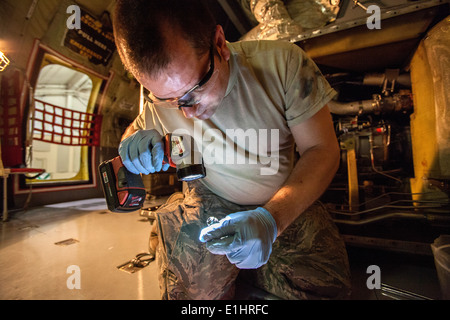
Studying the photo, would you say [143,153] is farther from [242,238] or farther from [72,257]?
[72,257]

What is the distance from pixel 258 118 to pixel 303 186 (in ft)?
1.31

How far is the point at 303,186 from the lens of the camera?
0.85 metres

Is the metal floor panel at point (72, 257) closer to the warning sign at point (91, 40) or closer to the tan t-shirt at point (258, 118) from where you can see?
the tan t-shirt at point (258, 118)

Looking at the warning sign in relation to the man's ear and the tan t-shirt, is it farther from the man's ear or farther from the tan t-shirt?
the man's ear

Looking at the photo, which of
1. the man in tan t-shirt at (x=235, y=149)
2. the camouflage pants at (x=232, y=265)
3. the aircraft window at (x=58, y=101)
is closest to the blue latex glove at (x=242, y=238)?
the man in tan t-shirt at (x=235, y=149)

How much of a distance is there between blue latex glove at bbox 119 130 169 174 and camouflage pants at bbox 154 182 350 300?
0.32 m

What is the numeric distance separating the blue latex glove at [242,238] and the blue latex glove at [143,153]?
40 cm

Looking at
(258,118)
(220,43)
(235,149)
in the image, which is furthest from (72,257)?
(220,43)

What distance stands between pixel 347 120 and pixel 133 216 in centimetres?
306

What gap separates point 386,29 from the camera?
64.6 inches

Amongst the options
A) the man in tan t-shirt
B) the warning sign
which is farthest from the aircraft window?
the man in tan t-shirt

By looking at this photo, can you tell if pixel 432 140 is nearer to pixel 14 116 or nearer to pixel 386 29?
pixel 386 29

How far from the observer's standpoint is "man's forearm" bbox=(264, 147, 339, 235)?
78 cm

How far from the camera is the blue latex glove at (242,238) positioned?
0.64 m
